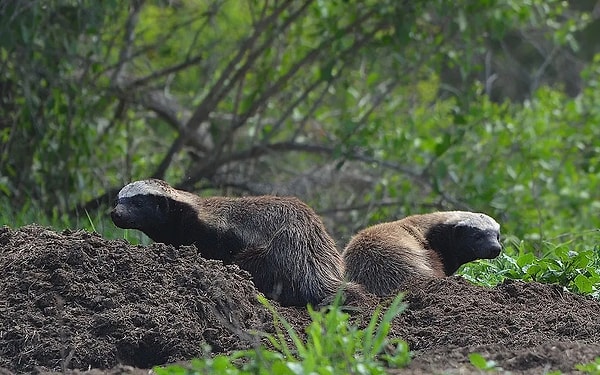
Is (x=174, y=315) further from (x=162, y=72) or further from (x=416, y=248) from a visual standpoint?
(x=162, y=72)

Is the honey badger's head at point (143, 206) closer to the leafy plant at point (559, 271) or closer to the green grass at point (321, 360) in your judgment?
the leafy plant at point (559, 271)

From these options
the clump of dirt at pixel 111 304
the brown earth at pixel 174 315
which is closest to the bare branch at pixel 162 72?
the brown earth at pixel 174 315

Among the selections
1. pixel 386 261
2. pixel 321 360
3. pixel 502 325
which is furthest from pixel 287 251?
pixel 321 360

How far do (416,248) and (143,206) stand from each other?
65.6 inches

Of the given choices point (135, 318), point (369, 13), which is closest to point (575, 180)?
point (369, 13)

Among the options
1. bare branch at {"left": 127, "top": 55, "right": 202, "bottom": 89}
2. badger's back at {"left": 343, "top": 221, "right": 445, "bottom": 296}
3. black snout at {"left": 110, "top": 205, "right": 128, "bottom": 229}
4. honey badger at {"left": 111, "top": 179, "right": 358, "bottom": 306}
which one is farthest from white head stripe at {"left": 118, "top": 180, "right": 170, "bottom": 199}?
bare branch at {"left": 127, "top": 55, "right": 202, "bottom": 89}

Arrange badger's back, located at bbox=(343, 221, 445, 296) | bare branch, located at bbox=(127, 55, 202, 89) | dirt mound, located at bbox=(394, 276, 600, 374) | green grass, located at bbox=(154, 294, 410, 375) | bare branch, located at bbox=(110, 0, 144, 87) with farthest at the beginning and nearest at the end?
1. bare branch, located at bbox=(127, 55, 202, 89)
2. bare branch, located at bbox=(110, 0, 144, 87)
3. badger's back, located at bbox=(343, 221, 445, 296)
4. dirt mound, located at bbox=(394, 276, 600, 374)
5. green grass, located at bbox=(154, 294, 410, 375)

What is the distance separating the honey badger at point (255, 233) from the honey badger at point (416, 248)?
0.21 meters

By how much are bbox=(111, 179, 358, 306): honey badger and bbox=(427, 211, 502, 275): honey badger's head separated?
121 centimetres

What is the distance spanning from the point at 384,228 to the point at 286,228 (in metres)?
1.08

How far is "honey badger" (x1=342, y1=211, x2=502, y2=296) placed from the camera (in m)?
6.31

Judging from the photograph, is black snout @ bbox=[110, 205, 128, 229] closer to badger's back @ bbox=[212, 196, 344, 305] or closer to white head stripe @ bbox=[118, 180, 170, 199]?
white head stripe @ bbox=[118, 180, 170, 199]

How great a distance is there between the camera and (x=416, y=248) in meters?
6.83

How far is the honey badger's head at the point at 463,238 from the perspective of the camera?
7.17 meters
